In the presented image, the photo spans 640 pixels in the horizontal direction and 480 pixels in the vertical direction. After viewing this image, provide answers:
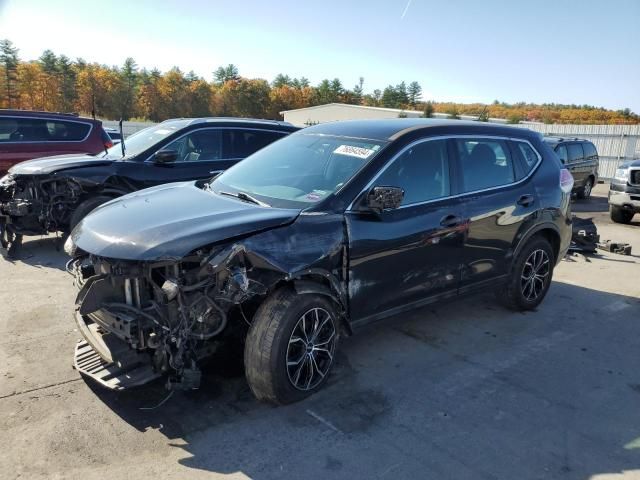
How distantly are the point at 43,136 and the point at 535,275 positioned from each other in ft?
29.9

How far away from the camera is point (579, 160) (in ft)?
51.1

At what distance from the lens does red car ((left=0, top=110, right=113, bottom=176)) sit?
955cm

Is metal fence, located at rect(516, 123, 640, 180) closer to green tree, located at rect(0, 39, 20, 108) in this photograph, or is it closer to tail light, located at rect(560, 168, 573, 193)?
tail light, located at rect(560, 168, 573, 193)

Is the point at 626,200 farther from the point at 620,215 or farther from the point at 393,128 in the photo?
the point at 393,128

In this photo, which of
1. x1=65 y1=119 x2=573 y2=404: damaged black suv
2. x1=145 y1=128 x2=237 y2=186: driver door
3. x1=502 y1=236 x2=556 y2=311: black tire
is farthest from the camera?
x1=145 y1=128 x2=237 y2=186: driver door

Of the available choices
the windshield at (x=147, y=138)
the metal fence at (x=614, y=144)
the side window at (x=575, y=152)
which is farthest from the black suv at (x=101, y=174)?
the metal fence at (x=614, y=144)

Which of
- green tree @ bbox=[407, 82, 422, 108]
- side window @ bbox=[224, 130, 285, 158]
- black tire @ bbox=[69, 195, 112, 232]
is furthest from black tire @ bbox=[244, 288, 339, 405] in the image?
green tree @ bbox=[407, 82, 422, 108]

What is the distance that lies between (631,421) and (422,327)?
1930mm

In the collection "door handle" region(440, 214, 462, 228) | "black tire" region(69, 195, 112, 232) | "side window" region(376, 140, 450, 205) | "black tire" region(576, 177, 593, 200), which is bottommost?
"black tire" region(576, 177, 593, 200)

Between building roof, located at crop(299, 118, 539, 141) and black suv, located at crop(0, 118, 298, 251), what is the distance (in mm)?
3196

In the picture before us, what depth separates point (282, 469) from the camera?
9.43 ft

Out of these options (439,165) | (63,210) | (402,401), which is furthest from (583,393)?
(63,210)

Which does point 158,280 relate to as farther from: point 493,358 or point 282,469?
point 493,358

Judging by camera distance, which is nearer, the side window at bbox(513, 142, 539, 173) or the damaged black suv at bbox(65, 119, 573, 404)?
the damaged black suv at bbox(65, 119, 573, 404)
